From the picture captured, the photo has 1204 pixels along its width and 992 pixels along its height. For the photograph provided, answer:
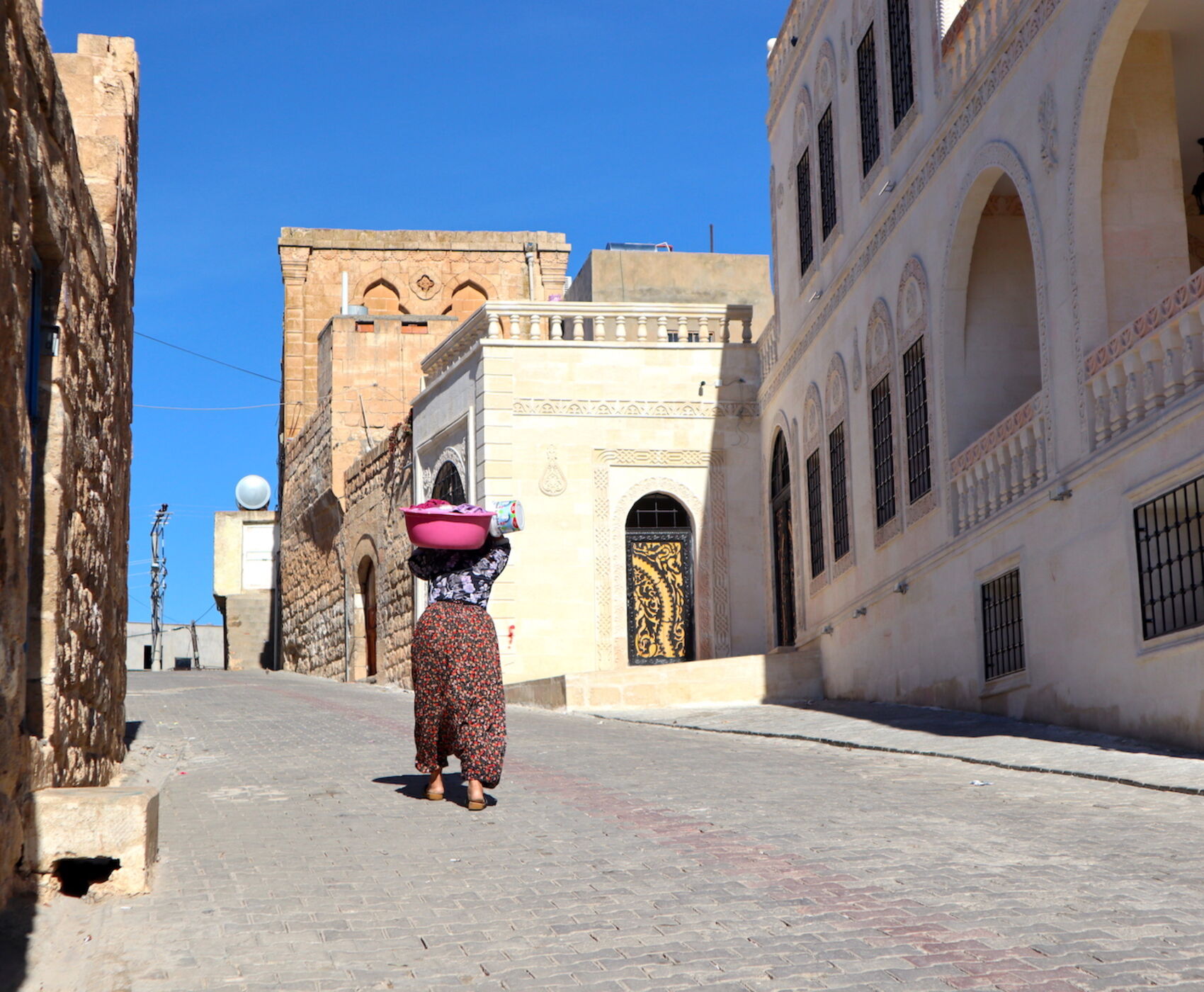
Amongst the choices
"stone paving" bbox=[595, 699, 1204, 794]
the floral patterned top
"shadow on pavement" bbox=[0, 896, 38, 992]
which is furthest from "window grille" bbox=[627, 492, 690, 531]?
"shadow on pavement" bbox=[0, 896, 38, 992]

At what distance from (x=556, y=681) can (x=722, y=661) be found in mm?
1971

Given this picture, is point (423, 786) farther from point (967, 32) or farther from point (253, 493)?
point (253, 493)

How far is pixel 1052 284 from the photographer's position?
11.4 meters

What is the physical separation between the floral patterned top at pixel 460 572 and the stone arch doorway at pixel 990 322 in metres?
6.62

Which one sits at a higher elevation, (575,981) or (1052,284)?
(1052,284)

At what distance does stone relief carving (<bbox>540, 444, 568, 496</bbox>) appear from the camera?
799 inches

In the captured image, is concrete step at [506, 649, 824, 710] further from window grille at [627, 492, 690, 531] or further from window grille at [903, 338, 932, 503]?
window grille at [627, 492, 690, 531]

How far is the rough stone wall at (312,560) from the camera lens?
2808 cm

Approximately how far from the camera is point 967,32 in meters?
13.2

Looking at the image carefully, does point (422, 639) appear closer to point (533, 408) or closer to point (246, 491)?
point (533, 408)

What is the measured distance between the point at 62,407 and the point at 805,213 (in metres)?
14.5

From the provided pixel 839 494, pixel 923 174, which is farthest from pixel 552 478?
pixel 923 174

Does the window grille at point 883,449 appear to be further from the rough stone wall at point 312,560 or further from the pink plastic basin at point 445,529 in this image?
the rough stone wall at point 312,560

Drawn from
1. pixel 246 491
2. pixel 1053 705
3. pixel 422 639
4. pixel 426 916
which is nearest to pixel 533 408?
pixel 1053 705
